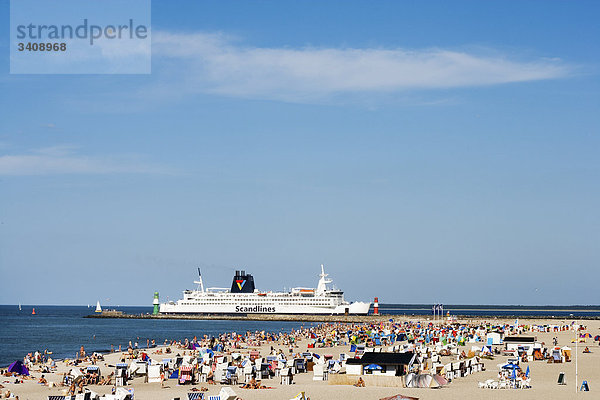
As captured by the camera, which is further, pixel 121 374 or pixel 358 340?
pixel 358 340

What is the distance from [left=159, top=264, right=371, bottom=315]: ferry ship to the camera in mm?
128625

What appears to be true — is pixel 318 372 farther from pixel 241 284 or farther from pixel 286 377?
pixel 241 284

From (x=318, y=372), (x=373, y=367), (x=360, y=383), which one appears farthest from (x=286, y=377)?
(x=373, y=367)

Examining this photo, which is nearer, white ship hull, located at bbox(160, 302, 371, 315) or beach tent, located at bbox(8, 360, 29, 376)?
beach tent, located at bbox(8, 360, 29, 376)

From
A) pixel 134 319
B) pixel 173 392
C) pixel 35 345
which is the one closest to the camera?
pixel 173 392

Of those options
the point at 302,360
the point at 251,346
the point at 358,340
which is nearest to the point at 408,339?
the point at 358,340

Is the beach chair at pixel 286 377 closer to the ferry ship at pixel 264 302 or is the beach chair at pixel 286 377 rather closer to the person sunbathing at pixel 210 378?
the person sunbathing at pixel 210 378

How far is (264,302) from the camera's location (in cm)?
13075

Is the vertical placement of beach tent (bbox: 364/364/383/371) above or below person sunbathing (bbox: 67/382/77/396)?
above

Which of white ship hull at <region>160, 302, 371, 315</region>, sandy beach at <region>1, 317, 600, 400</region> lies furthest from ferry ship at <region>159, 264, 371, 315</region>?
sandy beach at <region>1, 317, 600, 400</region>

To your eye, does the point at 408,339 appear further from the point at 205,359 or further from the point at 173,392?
the point at 173,392

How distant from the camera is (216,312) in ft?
430

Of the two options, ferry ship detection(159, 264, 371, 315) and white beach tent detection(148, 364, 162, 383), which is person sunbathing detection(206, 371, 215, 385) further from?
ferry ship detection(159, 264, 371, 315)

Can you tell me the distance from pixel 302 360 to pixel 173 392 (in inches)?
369
